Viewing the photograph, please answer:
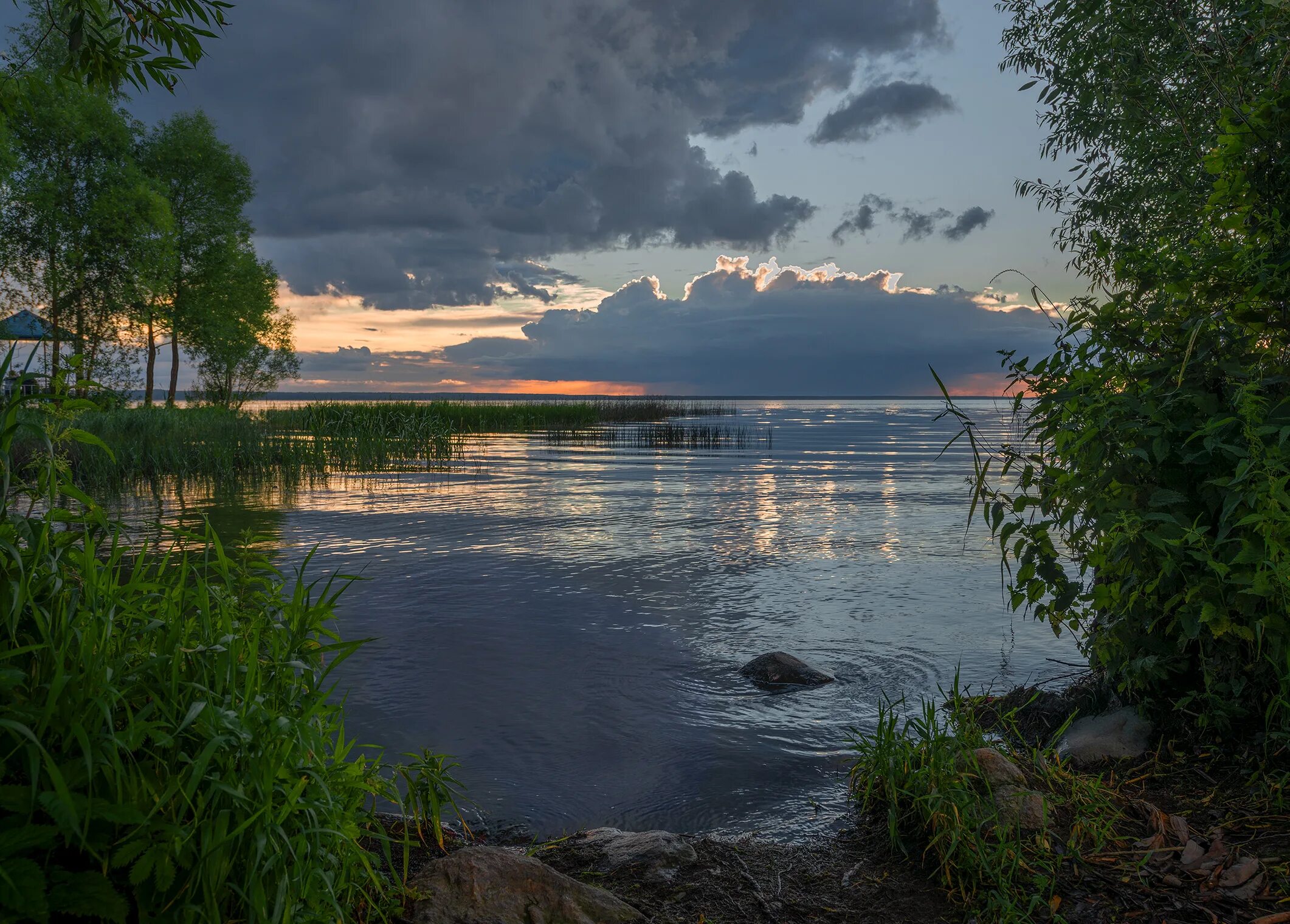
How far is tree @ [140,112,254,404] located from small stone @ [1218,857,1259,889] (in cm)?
4673

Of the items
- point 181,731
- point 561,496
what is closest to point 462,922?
point 181,731

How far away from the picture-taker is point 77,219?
112 feet

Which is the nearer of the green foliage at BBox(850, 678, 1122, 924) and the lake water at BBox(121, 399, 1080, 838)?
the green foliage at BBox(850, 678, 1122, 924)

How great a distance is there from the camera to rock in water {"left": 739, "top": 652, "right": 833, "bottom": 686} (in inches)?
261

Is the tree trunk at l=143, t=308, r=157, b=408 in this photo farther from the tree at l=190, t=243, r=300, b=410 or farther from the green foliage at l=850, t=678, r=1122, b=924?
the green foliage at l=850, t=678, r=1122, b=924

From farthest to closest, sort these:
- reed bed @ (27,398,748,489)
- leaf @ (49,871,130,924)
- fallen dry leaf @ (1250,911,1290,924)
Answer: reed bed @ (27,398,748,489)
fallen dry leaf @ (1250,911,1290,924)
leaf @ (49,871,130,924)

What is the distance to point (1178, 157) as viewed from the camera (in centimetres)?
663

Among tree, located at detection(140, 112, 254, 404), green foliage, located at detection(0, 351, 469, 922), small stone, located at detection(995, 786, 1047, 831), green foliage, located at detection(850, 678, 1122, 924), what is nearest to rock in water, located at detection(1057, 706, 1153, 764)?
green foliage, located at detection(850, 678, 1122, 924)

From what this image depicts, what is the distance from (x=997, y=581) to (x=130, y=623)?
10.1 m

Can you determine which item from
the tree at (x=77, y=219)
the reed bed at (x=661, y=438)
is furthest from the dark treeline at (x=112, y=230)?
the reed bed at (x=661, y=438)

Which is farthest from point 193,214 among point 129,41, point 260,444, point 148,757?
point 148,757

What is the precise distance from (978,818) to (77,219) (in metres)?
42.5

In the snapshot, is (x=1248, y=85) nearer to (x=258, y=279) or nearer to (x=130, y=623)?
(x=130, y=623)

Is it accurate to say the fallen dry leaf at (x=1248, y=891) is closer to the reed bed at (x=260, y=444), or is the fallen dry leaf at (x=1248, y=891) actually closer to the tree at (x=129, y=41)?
the tree at (x=129, y=41)
